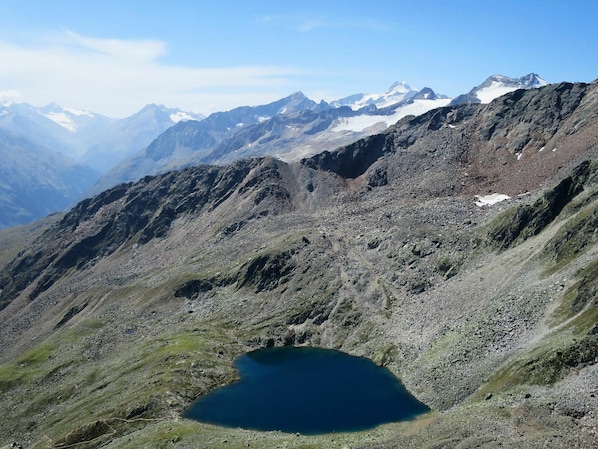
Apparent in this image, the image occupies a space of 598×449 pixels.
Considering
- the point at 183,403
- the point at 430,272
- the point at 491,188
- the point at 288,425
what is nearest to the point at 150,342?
the point at 183,403

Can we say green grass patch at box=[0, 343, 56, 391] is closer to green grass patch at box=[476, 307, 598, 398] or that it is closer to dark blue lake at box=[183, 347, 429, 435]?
dark blue lake at box=[183, 347, 429, 435]

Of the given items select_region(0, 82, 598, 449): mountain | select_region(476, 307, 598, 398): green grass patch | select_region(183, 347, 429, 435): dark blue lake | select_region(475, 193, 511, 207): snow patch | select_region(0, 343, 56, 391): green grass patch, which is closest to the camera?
select_region(476, 307, 598, 398): green grass patch

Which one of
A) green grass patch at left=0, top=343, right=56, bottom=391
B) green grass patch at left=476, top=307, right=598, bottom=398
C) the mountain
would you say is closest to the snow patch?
the mountain

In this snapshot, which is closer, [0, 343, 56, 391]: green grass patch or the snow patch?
[0, 343, 56, 391]: green grass patch

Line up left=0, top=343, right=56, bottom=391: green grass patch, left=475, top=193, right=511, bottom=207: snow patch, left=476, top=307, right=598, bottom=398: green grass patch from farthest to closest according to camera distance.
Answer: left=475, top=193, right=511, bottom=207: snow patch
left=0, top=343, right=56, bottom=391: green grass patch
left=476, top=307, right=598, bottom=398: green grass patch

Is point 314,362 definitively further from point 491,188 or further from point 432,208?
point 491,188

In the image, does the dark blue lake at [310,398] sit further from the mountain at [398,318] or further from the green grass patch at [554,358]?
the green grass patch at [554,358]

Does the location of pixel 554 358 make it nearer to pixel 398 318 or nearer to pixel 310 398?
pixel 310 398

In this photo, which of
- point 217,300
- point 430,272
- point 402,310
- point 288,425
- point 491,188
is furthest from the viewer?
point 491,188
